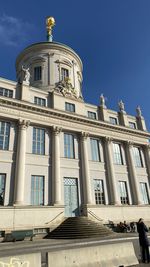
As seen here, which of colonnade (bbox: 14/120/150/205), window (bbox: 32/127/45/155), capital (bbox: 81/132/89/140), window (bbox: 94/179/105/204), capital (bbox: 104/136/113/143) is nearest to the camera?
colonnade (bbox: 14/120/150/205)

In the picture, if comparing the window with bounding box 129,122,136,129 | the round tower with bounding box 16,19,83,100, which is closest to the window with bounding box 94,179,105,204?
the window with bounding box 129,122,136,129

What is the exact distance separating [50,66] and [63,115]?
11942 millimetres

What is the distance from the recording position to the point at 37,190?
22234 mm

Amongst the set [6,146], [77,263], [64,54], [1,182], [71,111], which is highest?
[64,54]

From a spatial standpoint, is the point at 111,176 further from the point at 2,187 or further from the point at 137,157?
the point at 2,187

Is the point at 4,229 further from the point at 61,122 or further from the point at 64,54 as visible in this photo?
the point at 64,54

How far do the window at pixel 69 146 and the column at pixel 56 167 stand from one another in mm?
1656

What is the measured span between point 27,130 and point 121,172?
1452cm

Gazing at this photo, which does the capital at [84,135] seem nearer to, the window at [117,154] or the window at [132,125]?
the window at [117,154]

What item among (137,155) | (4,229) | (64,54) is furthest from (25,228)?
(64,54)

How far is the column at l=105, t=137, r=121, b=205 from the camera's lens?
2670 centimetres

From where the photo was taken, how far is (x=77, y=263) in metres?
7.16

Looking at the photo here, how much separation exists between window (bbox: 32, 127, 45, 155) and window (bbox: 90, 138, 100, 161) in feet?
23.8

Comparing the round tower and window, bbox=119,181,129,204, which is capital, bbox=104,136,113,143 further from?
the round tower
